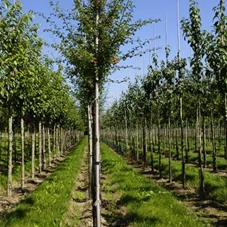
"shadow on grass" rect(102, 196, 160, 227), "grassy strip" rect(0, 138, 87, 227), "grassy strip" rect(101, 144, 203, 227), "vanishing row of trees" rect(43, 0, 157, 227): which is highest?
"vanishing row of trees" rect(43, 0, 157, 227)

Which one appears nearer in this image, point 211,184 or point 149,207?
point 149,207

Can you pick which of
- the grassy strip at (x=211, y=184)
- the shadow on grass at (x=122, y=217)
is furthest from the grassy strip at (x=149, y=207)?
the grassy strip at (x=211, y=184)

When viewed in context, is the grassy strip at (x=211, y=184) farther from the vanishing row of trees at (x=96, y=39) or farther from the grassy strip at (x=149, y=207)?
the vanishing row of trees at (x=96, y=39)

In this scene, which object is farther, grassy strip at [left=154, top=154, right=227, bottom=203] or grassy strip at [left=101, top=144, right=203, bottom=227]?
grassy strip at [left=154, top=154, right=227, bottom=203]

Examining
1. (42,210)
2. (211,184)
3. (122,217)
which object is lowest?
(122,217)

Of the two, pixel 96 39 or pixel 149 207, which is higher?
pixel 96 39

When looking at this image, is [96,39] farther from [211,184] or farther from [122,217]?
[211,184]

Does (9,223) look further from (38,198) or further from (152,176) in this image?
(152,176)

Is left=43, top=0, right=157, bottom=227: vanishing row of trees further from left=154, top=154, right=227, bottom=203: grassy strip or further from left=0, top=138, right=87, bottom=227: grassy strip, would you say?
left=154, top=154, right=227, bottom=203: grassy strip

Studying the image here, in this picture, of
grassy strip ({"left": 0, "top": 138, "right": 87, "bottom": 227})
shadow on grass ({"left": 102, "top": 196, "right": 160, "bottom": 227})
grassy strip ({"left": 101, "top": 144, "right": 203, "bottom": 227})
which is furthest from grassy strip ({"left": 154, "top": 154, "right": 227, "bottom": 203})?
grassy strip ({"left": 0, "top": 138, "right": 87, "bottom": 227})

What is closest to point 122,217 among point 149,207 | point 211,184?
point 149,207

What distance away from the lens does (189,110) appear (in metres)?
27.9

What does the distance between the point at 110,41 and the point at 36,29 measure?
670cm

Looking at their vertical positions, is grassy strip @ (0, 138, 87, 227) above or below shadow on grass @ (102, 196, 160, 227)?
above
